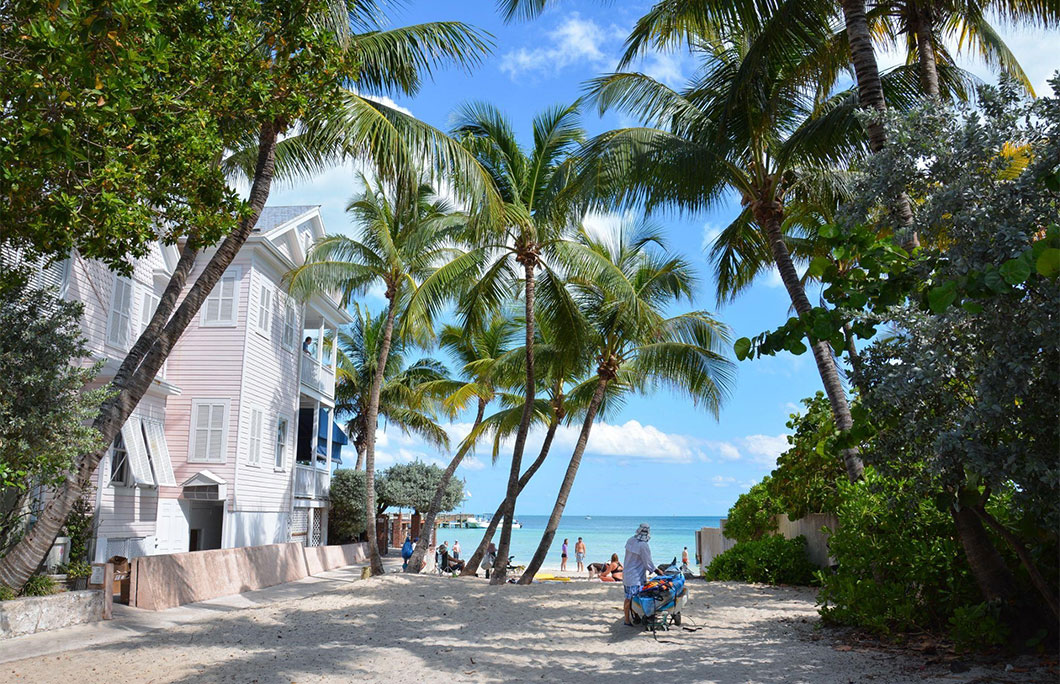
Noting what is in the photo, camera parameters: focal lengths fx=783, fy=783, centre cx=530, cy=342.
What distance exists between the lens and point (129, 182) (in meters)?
→ 6.91

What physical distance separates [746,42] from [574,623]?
420 inches

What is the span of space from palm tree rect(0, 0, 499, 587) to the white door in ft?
26.2

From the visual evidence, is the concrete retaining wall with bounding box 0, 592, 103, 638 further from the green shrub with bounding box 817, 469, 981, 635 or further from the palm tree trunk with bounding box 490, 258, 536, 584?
the green shrub with bounding box 817, 469, 981, 635

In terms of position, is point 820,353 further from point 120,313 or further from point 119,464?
point 119,464

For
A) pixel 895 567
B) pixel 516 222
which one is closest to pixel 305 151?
pixel 516 222

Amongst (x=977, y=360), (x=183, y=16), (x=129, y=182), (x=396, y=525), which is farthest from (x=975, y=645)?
(x=396, y=525)

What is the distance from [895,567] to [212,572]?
42.2 feet

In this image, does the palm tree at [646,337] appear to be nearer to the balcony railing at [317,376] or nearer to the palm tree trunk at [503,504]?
the palm tree trunk at [503,504]

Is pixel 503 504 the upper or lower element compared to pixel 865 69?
lower

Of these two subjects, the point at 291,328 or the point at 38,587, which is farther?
the point at 291,328

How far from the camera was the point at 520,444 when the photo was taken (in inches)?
736

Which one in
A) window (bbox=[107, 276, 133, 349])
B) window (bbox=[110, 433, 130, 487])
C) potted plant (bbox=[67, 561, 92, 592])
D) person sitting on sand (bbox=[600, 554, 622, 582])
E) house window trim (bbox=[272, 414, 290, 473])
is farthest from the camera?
person sitting on sand (bbox=[600, 554, 622, 582])

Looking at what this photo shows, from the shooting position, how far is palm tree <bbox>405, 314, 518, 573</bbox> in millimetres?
25969

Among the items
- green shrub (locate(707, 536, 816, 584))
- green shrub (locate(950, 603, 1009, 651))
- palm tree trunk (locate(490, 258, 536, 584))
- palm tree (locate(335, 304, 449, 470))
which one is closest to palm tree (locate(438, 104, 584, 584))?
Answer: palm tree trunk (locate(490, 258, 536, 584))
